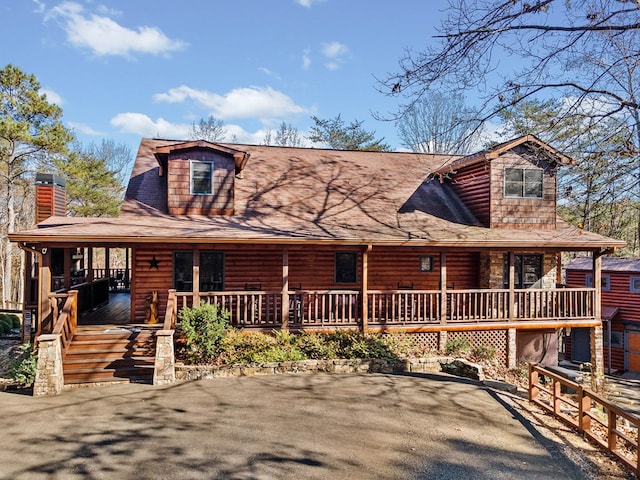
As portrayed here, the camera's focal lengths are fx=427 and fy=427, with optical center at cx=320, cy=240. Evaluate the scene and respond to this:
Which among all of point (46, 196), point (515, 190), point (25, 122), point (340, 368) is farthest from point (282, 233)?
point (25, 122)

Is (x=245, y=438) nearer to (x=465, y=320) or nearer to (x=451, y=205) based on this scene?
(x=465, y=320)

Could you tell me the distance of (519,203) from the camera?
14617mm

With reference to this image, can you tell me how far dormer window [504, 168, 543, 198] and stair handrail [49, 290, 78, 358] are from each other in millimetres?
13450

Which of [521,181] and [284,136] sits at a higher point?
[284,136]

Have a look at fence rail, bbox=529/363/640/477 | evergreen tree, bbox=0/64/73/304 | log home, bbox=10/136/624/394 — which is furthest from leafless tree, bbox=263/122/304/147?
fence rail, bbox=529/363/640/477

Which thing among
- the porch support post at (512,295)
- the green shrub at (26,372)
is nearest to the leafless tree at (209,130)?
the porch support post at (512,295)

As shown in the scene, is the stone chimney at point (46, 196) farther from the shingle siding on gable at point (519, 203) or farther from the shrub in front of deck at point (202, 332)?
the shingle siding on gable at point (519, 203)

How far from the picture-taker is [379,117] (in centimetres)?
743

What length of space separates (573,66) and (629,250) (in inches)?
1286

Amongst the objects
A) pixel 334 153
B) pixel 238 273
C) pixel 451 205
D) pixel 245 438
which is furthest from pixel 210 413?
pixel 334 153

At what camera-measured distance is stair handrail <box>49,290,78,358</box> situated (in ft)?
32.1

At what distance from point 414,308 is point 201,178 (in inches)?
305

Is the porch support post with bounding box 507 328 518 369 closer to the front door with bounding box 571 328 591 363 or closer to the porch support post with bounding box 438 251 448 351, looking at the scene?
the porch support post with bounding box 438 251 448 351

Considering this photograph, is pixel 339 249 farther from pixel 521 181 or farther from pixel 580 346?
pixel 580 346
